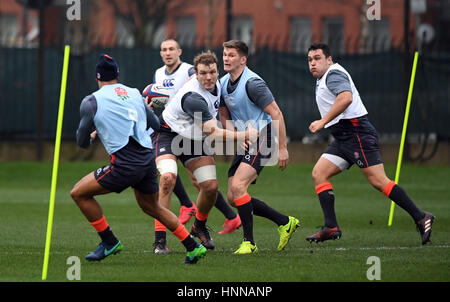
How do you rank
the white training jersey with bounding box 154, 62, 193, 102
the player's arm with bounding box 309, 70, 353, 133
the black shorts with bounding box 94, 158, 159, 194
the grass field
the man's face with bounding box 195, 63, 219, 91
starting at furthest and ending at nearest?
the white training jersey with bounding box 154, 62, 193, 102 → the player's arm with bounding box 309, 70, 353, 133 → the man's face with bounding box 195, 63, 219, 91 → the black shorts with bounding box 94, 158, 159, 194 → the grass field

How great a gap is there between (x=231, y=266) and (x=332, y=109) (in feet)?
7.79

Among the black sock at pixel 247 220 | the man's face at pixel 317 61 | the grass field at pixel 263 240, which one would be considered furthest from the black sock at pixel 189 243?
the man's face at pixel 317 61

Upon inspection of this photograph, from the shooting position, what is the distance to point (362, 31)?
3089 centimetres

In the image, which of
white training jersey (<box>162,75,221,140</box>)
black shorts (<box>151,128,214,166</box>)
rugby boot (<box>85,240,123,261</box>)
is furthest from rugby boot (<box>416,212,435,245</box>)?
rugby boot (<box>85,240,123,261</box>)

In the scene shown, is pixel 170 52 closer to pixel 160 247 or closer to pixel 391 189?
pixel 160 247

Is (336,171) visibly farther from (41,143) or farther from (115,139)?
(41,143)

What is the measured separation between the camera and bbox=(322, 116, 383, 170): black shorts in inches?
404

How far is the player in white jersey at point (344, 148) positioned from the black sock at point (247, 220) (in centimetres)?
89

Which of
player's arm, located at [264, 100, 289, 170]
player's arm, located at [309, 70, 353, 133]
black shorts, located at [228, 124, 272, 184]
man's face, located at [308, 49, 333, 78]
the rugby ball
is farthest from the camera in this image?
the rugby ball

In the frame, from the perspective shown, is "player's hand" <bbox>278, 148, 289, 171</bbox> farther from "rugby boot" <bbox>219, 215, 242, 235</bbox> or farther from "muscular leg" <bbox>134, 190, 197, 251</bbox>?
"rugby boot" <bbox>219, 215, 242, 235</bbox>

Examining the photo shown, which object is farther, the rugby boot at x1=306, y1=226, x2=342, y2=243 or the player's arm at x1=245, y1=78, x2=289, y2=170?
the rugby boot at x1=306, y1=226, x2=342, y2=243

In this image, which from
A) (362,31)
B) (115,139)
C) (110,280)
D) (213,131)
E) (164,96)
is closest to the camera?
(110,280)

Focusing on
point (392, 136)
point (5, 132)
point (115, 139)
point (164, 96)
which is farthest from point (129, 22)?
point (115, 139)

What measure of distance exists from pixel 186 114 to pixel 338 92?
5.62 feet
